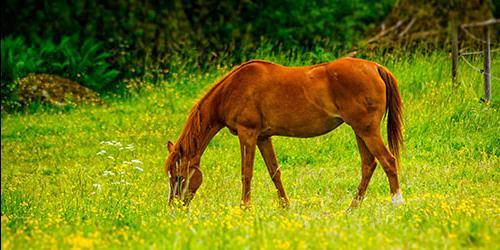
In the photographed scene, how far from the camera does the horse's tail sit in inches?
364

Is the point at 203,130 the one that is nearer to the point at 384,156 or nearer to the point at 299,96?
the point at 299,96

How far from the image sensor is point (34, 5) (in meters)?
22.0

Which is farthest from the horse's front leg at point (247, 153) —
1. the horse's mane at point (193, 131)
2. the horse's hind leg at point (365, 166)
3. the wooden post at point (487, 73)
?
the wooden post at point (487, 73)

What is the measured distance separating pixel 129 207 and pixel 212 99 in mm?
1580

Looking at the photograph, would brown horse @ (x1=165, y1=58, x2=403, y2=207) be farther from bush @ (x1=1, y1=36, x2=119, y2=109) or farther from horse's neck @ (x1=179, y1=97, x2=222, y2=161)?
bush @ (x1=1, y1=36, x2=119, y2=109)

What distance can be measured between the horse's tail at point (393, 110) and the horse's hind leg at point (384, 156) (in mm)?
419

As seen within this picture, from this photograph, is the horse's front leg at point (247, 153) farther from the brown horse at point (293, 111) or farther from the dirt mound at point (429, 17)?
the dirt mound at point (429, 17)

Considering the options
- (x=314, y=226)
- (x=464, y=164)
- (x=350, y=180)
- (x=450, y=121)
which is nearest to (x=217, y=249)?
(x=314, y=226)

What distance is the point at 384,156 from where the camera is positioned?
29.4 ft

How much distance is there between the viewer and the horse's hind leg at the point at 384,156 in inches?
353

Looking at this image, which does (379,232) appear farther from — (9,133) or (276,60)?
(276,60)

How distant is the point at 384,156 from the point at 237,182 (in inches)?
117

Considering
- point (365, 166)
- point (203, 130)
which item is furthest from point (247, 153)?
point (365, 166)

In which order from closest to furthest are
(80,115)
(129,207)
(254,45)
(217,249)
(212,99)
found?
(217,249) → (129,207) → (212,99) → (80,115) → (254,45)
